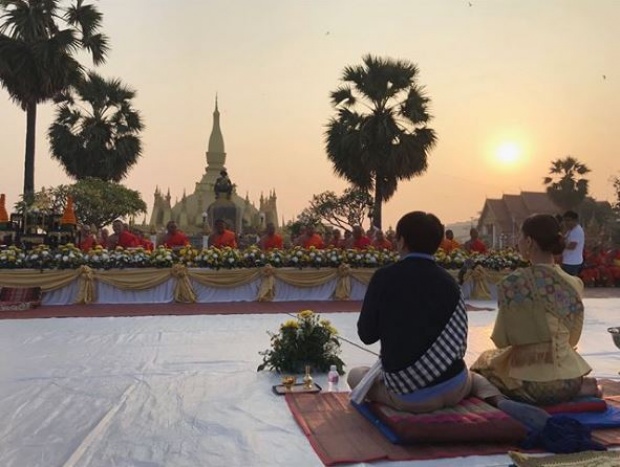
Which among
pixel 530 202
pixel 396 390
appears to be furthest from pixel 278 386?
pixel 530 202

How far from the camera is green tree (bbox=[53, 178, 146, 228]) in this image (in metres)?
25.4

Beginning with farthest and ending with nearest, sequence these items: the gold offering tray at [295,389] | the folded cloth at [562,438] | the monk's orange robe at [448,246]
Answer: the monk's orange robe at [448,246] → the gold offering tray at [295,389] → the folded cloth at [562,438]

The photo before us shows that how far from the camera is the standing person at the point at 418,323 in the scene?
10.8 ft

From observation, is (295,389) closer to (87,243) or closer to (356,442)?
(356,442)

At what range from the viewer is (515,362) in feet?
12.2

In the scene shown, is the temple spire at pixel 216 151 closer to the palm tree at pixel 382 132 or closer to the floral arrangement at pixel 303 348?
the palm tree at pixel 382 132

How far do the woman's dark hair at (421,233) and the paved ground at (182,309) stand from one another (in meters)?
7.08

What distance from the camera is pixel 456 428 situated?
3.23 metres

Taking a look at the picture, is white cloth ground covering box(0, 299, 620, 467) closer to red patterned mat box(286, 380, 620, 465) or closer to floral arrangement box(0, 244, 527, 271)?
red patterned mat box(286, 380, 620, 465)

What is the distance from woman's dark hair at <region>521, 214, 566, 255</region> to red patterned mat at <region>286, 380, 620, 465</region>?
1156mm

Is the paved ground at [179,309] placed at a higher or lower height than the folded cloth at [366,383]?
lower

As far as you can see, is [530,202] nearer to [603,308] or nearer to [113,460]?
[603,308]

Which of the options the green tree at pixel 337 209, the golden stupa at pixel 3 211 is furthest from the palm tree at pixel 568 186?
the golden stupa at pixel 3 211

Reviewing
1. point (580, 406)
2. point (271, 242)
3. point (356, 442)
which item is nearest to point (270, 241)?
point (271, 242)
